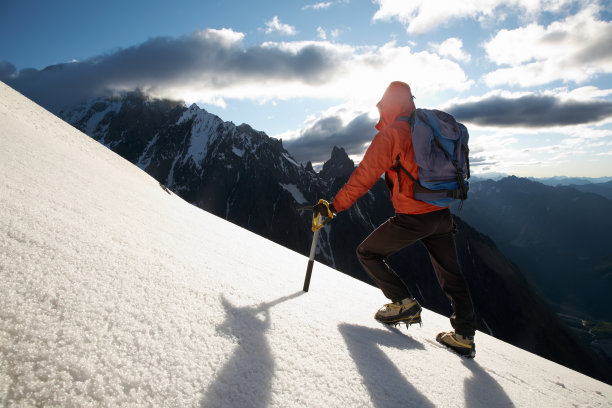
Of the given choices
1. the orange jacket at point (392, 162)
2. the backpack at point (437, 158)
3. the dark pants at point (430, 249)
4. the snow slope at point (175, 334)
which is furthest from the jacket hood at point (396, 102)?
the snow slope at point (175, 334)

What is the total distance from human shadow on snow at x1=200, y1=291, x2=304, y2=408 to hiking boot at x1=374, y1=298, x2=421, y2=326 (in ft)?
5.61

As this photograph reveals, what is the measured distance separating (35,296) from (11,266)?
319 mm

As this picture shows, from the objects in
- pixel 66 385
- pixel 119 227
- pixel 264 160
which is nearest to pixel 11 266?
pixel 66 385

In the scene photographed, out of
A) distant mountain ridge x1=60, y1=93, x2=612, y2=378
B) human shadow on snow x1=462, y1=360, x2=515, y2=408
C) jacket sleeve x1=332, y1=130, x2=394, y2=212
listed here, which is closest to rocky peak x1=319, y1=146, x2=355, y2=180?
distant mountain ridge x1=60, y1=93, x2=612, y2=378

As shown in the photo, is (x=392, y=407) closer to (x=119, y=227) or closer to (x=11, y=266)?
(x=11, y=266)

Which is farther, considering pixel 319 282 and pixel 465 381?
pixel 319 282

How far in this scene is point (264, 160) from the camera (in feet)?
514

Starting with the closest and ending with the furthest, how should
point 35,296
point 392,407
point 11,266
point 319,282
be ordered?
1. point 35,296
2. point 11,266
3. point 392,407
4. point 319,282

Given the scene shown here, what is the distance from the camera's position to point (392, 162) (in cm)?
324

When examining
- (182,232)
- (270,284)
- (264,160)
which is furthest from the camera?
(264,160)

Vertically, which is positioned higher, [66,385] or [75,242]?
[75,242]

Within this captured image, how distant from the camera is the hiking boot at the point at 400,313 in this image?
338cm

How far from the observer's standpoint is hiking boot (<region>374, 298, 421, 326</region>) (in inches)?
133

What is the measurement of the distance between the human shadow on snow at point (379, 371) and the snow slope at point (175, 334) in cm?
1
